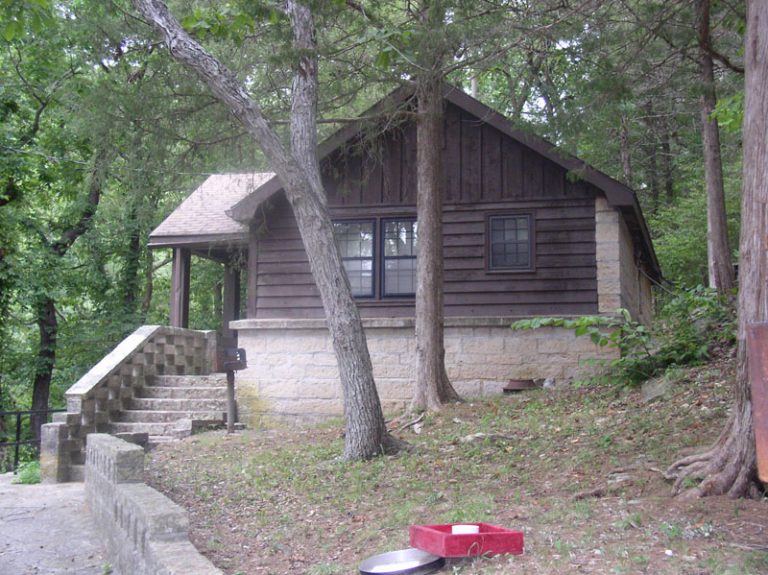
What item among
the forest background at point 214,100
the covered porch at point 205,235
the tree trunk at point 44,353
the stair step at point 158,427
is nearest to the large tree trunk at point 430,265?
the forest background at point 214,100

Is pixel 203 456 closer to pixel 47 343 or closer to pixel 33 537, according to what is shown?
pixel 33 537

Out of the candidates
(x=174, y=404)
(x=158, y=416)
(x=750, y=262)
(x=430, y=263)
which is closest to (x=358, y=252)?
(x=430, y=263)

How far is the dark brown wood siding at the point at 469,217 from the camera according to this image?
46.0ft

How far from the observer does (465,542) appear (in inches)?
185

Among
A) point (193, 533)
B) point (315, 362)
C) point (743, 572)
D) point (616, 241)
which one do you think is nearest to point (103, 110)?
point (315, 362)

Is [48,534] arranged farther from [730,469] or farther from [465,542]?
[730,469]

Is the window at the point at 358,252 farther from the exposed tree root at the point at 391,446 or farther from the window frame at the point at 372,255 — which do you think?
the exposed tree root at the point at 391,446

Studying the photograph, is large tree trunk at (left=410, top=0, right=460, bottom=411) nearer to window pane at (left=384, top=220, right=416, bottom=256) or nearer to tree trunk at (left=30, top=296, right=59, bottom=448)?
window pane at (left=384, top=220, right=416, bottom=256)

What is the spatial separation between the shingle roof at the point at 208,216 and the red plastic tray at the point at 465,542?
32.8 feet

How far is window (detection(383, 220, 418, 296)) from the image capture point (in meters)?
14.8

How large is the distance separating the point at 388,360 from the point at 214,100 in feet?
17.5

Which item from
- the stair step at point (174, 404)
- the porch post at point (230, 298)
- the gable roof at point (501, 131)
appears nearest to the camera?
the gable roof at point (501, 131)

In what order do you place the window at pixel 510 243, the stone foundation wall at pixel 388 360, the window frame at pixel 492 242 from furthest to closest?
the window at pixel 510 243 < the window frame at pixel 492 242 < the stone foundation wall at pixel 388 360

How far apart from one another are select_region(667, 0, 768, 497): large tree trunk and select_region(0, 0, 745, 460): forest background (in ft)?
11.4
